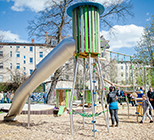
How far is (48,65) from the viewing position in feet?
22.8

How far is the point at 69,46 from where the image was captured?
6570 mm

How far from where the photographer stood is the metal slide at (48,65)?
6.60 m

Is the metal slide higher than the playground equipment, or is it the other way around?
the playground equipment

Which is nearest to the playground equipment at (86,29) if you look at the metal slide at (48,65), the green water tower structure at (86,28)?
the green water tower structure at (86,28)

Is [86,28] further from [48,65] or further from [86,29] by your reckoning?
[48,65]

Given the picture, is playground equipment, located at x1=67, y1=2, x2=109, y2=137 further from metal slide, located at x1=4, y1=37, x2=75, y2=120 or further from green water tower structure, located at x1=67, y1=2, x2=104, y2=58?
metal slide, located at x1=4, y1=37, x2=75, y2=120

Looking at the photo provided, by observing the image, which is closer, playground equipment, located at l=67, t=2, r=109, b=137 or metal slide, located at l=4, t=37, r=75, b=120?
playground equipment, located at l=67, t=2, r=109, b=137

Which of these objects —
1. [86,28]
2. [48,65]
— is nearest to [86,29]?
[86,28]

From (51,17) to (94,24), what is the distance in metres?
14.0

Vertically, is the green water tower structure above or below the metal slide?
above

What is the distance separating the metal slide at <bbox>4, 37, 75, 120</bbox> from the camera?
6.60m

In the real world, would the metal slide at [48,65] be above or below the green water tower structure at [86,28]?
below

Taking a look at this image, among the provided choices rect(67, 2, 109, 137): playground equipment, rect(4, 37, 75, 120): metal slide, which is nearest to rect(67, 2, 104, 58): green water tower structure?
rect(67, 2, 109, 137): playground equipment

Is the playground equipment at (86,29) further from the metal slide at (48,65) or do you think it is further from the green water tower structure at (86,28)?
the metal slide at (48,65)
